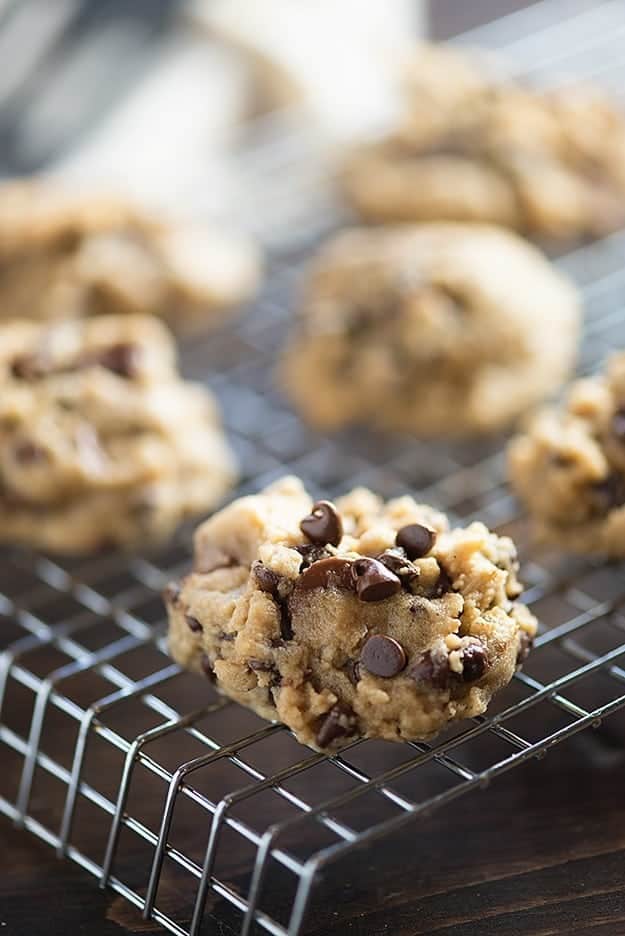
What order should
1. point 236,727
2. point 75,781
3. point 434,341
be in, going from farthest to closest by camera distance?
point 434,341 < point 236,727 < point 75,781

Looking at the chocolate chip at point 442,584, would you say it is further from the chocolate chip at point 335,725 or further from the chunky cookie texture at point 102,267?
the chunky cookie texture at point 102,267

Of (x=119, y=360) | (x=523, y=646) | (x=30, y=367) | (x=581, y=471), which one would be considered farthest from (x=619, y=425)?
(x=30, y=367)

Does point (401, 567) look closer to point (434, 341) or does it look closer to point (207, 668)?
point (207, 668)

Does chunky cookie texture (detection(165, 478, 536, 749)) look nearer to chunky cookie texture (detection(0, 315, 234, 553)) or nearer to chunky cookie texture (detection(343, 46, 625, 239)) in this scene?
chunky cookie texture (detection(0, 315, 234, 553))

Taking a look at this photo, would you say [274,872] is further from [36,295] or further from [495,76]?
[495,76]

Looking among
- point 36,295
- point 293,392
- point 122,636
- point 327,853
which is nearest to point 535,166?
point 293,392
